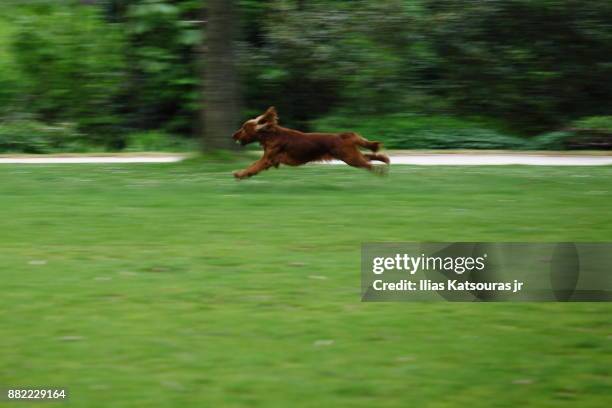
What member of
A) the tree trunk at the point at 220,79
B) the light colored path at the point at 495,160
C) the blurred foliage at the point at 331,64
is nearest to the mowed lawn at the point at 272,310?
the tree trunk at the point at 220,79

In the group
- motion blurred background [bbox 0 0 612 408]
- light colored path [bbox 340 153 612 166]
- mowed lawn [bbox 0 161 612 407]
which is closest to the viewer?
mowed lawn [bbox 0 161 612 407]

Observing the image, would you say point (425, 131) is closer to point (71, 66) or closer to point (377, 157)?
point (377, 157)

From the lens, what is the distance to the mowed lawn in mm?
5633

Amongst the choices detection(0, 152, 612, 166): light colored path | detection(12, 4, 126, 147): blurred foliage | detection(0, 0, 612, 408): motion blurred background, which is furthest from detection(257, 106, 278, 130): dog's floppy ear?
detection(12, 4, 126, 147): blurred foliage

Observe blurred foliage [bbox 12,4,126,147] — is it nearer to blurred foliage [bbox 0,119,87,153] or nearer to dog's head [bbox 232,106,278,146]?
blurred foliage [bbox 0,119,87,153]

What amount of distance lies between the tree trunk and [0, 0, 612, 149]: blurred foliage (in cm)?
515

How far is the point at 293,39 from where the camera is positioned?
20.2m

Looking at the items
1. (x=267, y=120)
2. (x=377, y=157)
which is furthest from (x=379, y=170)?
(x=267, y=120)

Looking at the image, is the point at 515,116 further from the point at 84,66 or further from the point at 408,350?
the point at 408,350

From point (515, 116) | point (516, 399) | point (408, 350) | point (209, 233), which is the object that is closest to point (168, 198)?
point (209, 233)

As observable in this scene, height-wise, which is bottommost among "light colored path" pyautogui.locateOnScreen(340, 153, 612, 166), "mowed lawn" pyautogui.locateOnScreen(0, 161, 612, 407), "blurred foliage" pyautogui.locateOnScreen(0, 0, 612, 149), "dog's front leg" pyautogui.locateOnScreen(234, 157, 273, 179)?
"mowed lawn" pyautogui.locateOnScreen(0, 161, 612, 407)

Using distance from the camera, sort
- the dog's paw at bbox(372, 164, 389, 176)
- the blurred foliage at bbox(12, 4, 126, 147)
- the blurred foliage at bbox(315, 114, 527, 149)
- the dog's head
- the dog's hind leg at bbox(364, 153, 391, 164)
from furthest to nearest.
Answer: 1. the blurred foliage at bbox(12, 4, 126, 147)
2. the blurred foliage at bbox(315, 114, 527, 149)
3. the dog's paw at bbox(372, 164, 389, 176)
4. the dog's hind leg at bbox(364, 153, 391, 164)
5. the dog's head

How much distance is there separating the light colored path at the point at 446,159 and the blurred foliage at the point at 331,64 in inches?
95.4

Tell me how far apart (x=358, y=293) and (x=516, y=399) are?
231 centimetres
